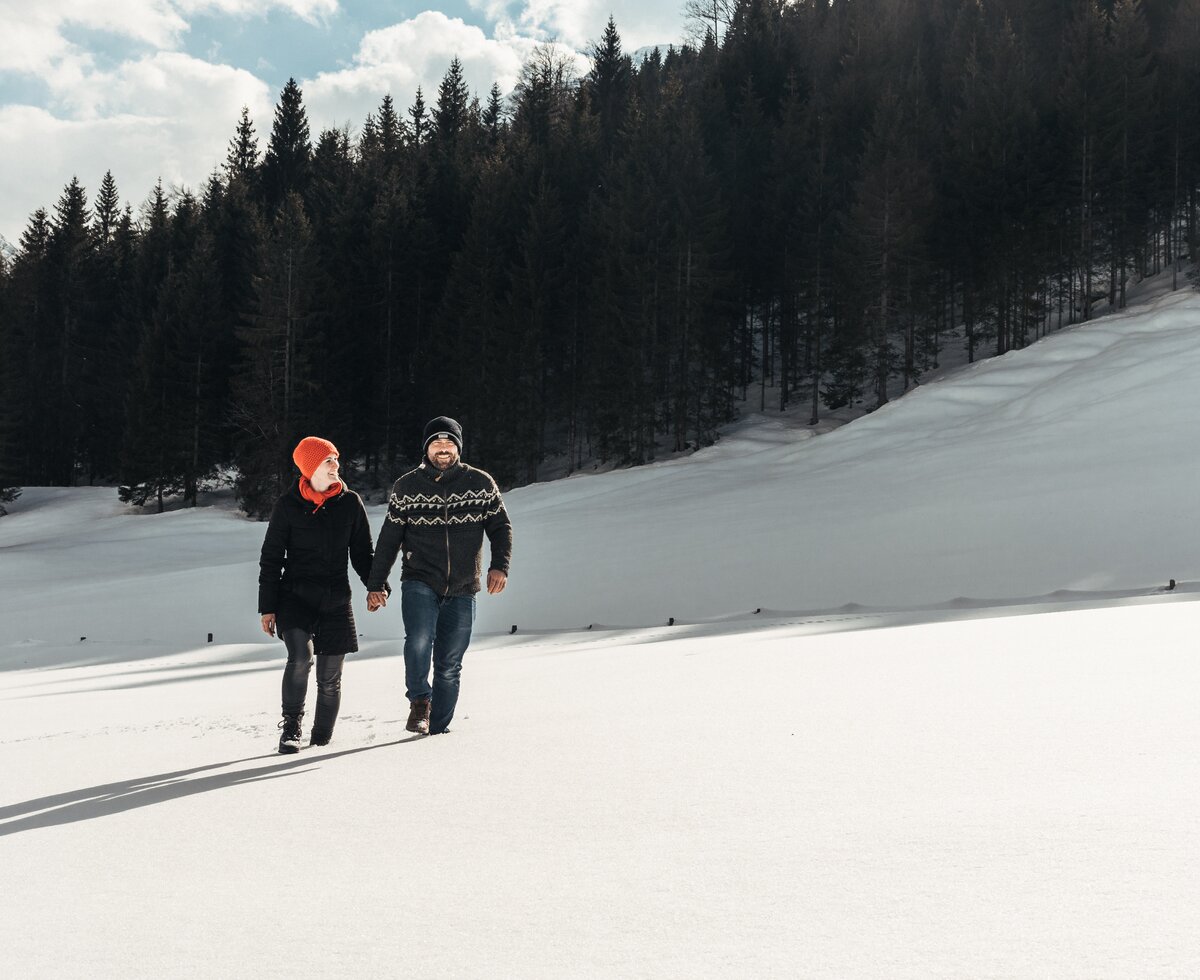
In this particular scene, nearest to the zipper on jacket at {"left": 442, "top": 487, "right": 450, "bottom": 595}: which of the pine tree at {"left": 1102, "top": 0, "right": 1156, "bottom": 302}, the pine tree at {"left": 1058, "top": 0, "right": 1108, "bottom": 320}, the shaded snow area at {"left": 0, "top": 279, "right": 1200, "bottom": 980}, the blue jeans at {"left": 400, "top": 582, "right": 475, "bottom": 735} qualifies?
the blue jeans at {"left": 400, "top": 582, "right": 475, "bottom": 735}

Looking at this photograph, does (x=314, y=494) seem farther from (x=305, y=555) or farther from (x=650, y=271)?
(x=650, y=271)

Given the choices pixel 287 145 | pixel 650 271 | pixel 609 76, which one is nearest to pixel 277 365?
pixel 650 271

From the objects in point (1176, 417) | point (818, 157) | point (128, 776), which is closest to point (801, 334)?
point (818, 157)

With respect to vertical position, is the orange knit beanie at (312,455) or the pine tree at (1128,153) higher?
the pine tree at (1128,153)

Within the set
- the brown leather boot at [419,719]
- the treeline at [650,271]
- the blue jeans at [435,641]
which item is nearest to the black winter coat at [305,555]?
the blue jeans at [435,641]

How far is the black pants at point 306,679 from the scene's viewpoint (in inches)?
219

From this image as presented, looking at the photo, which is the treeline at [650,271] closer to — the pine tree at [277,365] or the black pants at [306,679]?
the pine tree at [277,365]

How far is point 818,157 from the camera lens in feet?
170

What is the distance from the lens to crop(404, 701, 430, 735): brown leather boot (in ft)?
18.6

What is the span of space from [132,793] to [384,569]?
1717mm

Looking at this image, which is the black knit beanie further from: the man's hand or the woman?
the man's hand

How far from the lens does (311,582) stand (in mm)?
5617

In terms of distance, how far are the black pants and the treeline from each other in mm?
34350

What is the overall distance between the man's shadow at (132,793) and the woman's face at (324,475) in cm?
140
